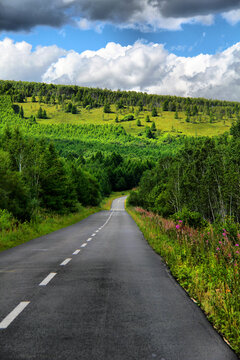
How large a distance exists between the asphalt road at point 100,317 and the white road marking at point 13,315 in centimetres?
1

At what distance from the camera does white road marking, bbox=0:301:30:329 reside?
4.42 metres

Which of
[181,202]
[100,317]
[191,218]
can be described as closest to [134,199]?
[181,202]

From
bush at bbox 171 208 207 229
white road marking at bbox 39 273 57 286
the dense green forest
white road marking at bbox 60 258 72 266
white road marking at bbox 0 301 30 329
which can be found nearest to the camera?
white road marking at bbox 0 301 30 329

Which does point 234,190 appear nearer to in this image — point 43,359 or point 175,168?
point 175,168

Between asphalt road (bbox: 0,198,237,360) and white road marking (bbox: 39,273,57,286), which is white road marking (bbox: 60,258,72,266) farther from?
white road marking (bbox: 39,273,57,286)

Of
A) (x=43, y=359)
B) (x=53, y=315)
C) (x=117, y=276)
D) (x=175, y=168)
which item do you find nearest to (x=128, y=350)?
(x=43, y=359)

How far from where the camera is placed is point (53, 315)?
191 inches

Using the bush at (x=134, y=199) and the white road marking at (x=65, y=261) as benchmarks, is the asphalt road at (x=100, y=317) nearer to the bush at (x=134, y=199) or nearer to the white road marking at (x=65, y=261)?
the white road marking at (x=65, y=261)

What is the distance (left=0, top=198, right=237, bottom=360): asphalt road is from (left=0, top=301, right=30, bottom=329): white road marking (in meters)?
0.01

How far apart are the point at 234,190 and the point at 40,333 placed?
47711mm

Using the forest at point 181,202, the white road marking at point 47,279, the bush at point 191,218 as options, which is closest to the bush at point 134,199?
the forest at point 181,202

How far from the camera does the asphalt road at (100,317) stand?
3629mm

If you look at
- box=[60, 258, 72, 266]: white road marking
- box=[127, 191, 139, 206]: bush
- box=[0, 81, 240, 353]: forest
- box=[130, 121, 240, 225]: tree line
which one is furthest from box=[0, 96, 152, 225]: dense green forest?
box=[127, 191, 139, 206]: bush

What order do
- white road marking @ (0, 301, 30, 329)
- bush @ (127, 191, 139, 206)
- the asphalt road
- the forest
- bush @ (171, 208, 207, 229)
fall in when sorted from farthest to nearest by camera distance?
1. bush @ (127, 191, 139, 206)
2. bush @ (171, 208, 207, 229)
3. the forest
4. white road marking @ (0, 301, 30, 329)
5. the asphalt road
